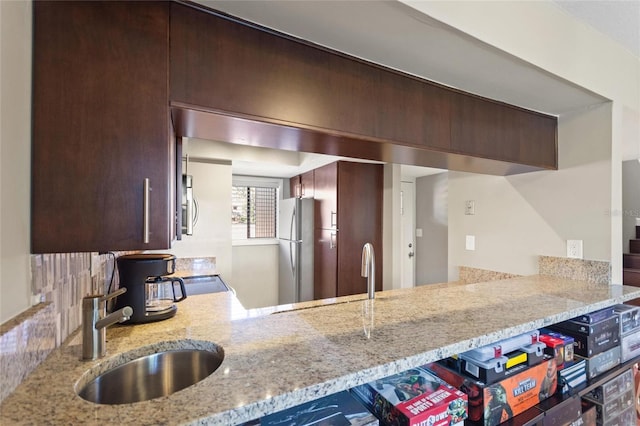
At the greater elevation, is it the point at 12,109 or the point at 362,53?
the point at 362,53

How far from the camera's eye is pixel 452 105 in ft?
4.97

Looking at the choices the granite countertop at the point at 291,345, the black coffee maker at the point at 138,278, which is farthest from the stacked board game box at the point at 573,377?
the black coffee maker at the point at 138,278

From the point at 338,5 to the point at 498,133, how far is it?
1221 mm

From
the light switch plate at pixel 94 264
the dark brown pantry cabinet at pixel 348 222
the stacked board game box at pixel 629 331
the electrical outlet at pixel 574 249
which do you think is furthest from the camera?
the dark brown pantry cabinet at pixel 348 222

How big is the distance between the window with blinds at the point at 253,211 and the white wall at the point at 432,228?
234 cm

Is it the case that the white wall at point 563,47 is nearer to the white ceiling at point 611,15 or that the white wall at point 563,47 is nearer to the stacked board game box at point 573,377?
the white ceiling at point 611,15

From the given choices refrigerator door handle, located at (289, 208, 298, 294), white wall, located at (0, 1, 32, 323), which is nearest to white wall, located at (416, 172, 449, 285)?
refrigerator door handle, located at (289, 208, 298, 294)

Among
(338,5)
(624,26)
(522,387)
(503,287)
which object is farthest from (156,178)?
(624,26)

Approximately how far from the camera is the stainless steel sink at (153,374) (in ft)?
2.85

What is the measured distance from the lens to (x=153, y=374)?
0.97m

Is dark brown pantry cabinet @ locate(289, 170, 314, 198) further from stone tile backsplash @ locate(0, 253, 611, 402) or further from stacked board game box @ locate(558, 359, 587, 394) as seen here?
stacked board game box @ locate(558, 359, 587, 394)

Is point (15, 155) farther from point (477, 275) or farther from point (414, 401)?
point (477, 275)

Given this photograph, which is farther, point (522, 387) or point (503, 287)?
point (503, 287)

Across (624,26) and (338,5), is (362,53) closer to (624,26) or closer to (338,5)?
(338,5)
